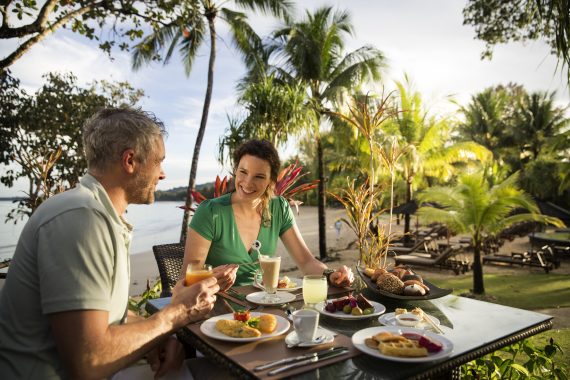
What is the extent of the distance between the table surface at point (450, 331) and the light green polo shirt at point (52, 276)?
546 mm

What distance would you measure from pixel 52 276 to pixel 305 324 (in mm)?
896

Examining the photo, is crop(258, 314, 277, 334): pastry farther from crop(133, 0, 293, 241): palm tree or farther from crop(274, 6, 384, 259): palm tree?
crop(274, 6, 384, 259): palm tree

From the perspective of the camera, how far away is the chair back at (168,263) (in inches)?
139

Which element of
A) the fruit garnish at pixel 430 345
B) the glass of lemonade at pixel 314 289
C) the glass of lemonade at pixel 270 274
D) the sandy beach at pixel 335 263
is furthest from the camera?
the sandy beach at pixel 335 263

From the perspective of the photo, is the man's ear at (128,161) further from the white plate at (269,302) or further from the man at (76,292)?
the white plate at (269,302)

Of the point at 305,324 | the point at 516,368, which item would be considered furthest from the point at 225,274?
the point at 516,368

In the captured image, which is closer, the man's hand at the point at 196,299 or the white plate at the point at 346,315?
the man's hand at the point at 196,299

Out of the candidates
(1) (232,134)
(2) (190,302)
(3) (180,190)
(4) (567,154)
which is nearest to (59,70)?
(1) (232,134)

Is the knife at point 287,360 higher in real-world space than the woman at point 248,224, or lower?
lower

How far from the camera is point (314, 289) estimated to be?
2.23 m

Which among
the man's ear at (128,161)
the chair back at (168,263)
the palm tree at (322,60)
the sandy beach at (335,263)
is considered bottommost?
the sandy beach at (335,263)

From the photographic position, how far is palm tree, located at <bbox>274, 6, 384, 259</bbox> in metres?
17.5

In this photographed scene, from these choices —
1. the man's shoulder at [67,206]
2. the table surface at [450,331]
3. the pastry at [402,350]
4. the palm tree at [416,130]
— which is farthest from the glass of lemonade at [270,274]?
the palm tree at [416,130]

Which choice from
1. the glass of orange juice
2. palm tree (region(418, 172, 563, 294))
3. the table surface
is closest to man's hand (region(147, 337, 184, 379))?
the table surface
